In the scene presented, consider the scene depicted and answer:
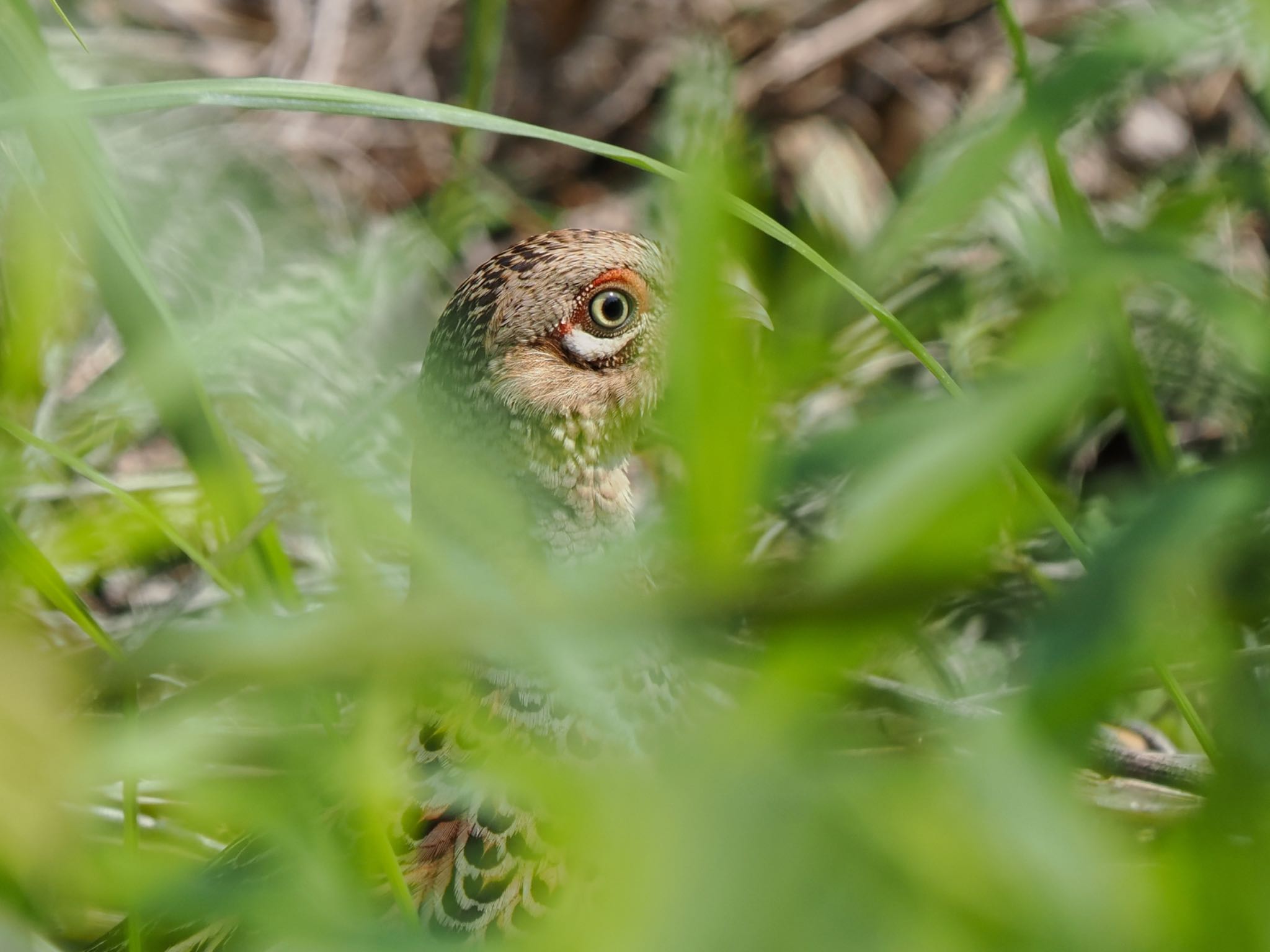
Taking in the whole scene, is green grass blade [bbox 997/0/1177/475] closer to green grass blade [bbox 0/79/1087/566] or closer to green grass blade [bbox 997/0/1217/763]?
green grass blade [bbox 997/0/1217/763]

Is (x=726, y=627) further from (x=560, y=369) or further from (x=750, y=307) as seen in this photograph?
(x=560, y=369)

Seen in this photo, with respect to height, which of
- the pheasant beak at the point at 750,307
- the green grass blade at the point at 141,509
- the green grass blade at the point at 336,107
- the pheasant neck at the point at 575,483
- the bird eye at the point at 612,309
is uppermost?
the green grass blade at the point at 336,107

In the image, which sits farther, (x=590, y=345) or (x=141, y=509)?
(x=590, y=345)

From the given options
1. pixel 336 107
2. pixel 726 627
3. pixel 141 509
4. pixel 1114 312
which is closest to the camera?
pixel 726 627

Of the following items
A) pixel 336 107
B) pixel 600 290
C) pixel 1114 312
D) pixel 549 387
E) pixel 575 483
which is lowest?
pixel 575 483

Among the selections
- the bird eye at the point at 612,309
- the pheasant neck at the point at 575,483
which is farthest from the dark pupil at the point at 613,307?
the pheasant neck at the point at 575,483

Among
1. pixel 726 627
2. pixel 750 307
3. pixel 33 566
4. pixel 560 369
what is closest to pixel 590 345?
pixel 560 369

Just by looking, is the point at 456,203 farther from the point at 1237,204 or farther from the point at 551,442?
the point at 1237,204

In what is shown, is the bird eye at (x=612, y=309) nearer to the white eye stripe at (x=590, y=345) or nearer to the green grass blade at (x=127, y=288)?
the white eye stripe at (x=590, y=345)
